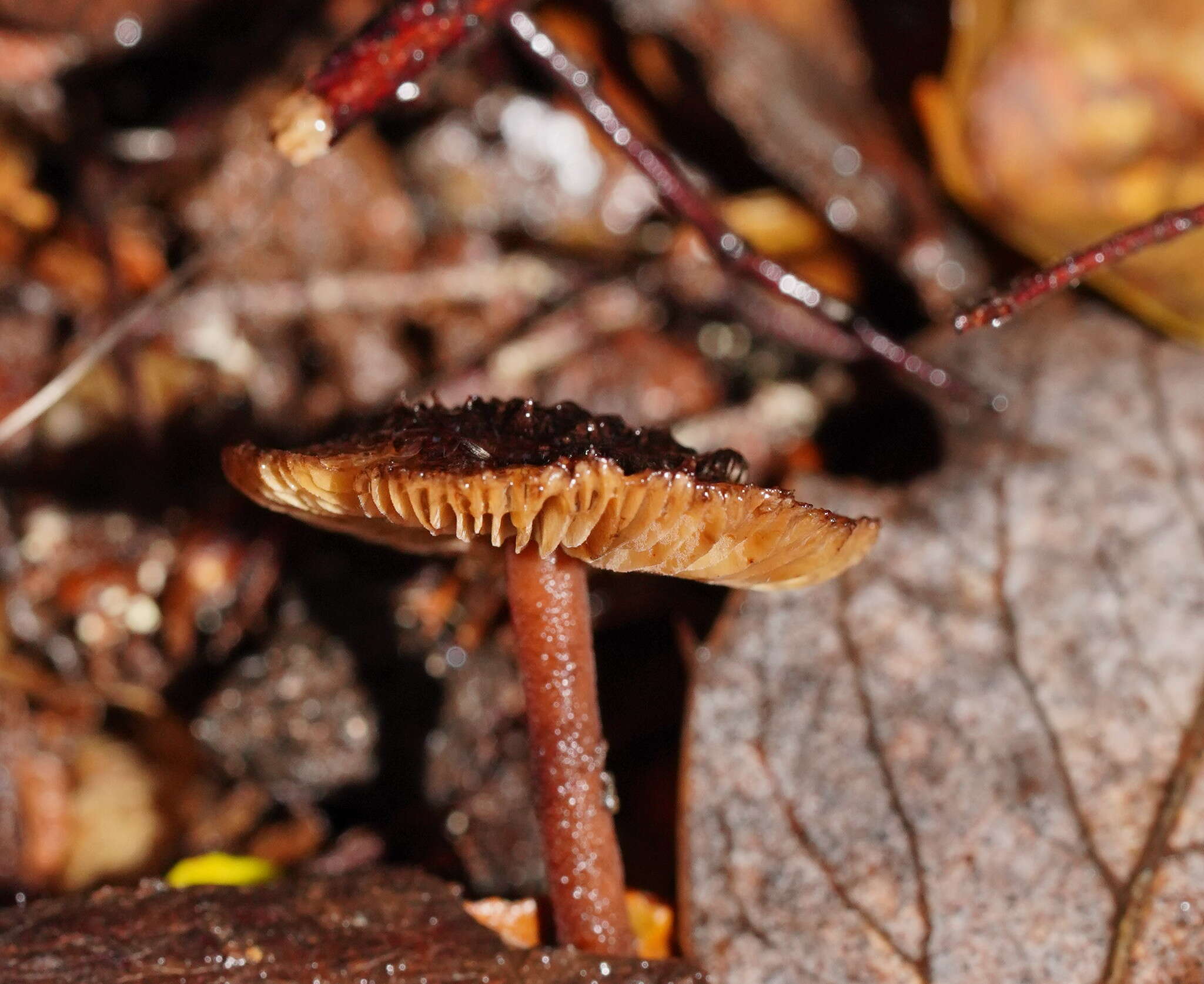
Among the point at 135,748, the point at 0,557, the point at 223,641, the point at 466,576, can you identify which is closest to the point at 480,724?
→ the point at 466,576

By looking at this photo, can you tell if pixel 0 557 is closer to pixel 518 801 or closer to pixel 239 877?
pixel 239 877

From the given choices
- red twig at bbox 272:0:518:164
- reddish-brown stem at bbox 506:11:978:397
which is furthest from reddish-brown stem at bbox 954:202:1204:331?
red twig at bbox 272:0:518:164

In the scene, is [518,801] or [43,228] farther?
[43,228]

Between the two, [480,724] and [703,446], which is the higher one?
[703,446]

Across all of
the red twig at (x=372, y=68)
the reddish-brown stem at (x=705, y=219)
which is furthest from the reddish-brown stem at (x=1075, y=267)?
the red twig at (x=372, y=68)

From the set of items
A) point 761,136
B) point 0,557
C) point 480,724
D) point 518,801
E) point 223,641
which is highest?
point 761,136

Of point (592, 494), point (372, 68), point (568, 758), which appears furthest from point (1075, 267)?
point (372, 68)
